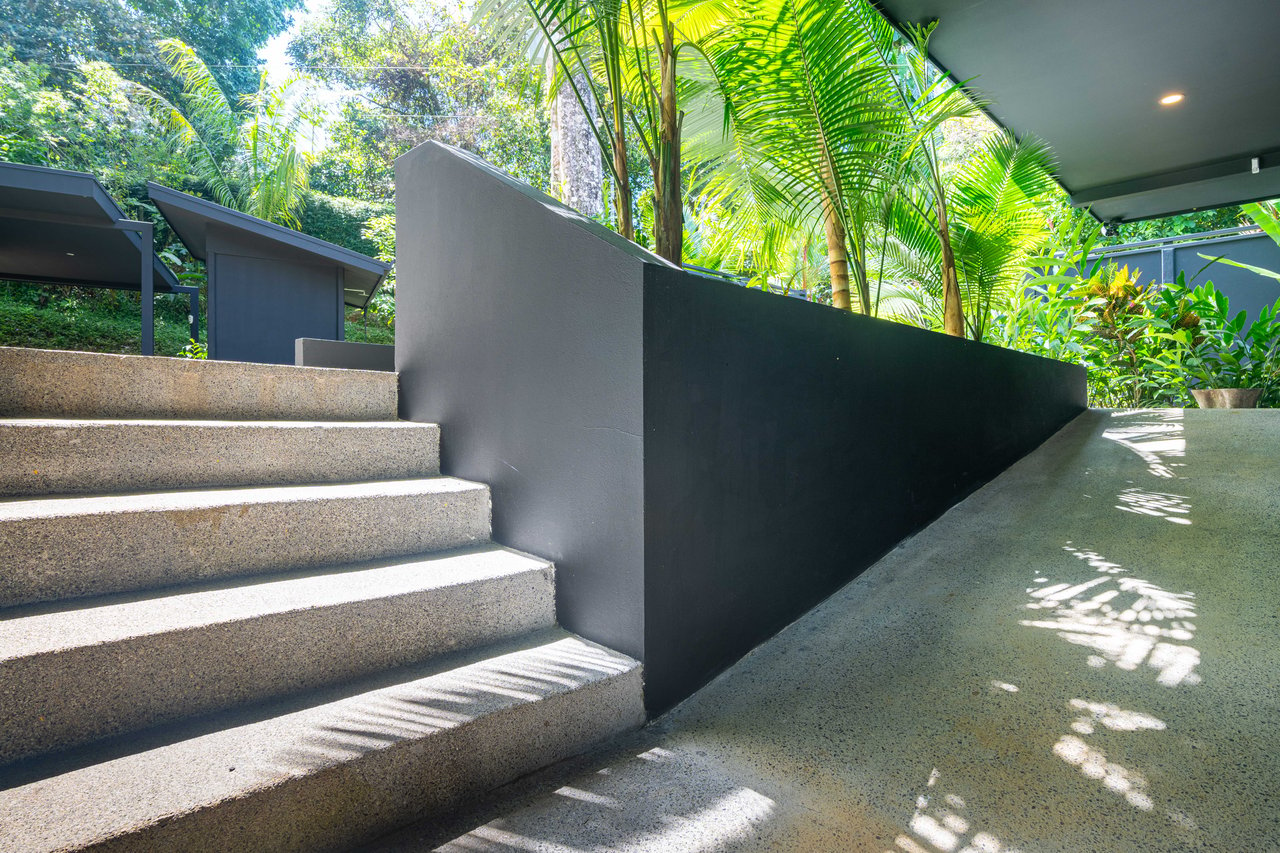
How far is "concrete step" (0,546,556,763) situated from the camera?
98 cm

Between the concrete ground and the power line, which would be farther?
the power line

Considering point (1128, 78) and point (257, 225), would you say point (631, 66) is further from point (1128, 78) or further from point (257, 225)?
point (257, 225)

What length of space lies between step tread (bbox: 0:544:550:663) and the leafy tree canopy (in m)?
19.6

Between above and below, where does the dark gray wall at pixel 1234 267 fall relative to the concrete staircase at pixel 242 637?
above

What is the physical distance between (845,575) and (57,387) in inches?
95.5

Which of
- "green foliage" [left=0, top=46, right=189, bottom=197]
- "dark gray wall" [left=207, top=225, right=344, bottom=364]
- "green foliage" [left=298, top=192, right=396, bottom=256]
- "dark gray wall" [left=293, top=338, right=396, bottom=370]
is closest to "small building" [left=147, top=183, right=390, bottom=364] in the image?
"dark gray wall" [left=207, top=225, right=344, bottom=364]

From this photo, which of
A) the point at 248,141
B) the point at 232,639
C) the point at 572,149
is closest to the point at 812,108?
the point at 232,639

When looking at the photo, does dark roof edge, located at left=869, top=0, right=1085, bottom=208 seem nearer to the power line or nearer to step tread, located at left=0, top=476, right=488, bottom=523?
step tread, located at left=0, top=476, right=488, bottom=523

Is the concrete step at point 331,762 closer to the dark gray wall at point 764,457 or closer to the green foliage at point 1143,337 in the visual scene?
the dark gray wall at point 764,457

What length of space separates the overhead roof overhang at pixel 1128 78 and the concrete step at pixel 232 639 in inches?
140

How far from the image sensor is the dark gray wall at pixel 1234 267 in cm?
671

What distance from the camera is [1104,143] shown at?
4.76m

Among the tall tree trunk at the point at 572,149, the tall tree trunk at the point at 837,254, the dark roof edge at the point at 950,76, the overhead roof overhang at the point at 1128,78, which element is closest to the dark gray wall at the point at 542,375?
the tall tree trunk at the point at 837,254

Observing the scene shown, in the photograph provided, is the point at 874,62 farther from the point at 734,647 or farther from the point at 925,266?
the point at 734,647
